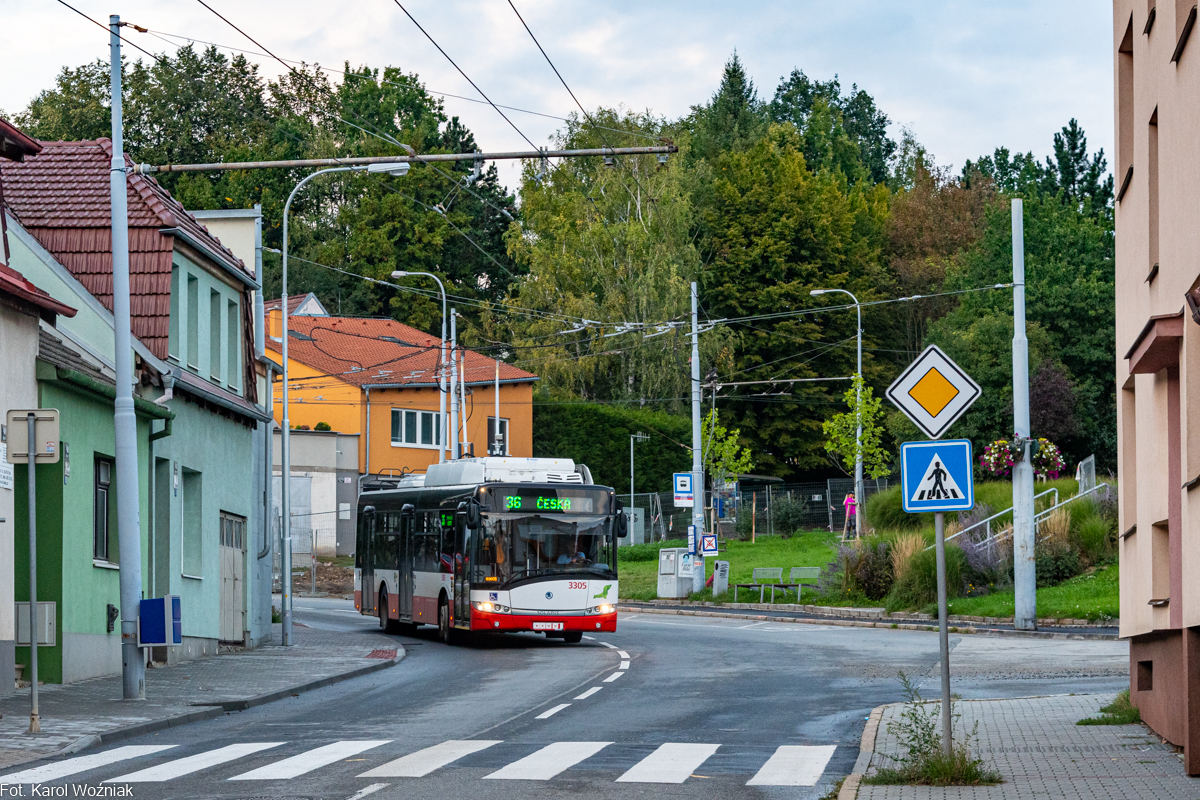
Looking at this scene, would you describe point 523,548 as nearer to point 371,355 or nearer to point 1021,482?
point 1021,482

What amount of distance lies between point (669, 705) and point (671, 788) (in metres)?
6.37

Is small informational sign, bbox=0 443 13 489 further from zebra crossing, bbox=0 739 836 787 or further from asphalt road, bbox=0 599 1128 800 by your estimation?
zebra crossing, bbox=0 739 836 787

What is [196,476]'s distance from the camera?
2595cm

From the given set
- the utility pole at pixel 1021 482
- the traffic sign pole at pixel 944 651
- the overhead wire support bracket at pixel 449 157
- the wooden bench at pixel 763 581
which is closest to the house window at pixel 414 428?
the wooden bench at pixel 763 581

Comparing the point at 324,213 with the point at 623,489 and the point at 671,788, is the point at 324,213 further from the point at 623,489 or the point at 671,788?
the point at 671,788

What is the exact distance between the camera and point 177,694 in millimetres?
18547

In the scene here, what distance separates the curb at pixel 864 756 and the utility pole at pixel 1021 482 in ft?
42.7

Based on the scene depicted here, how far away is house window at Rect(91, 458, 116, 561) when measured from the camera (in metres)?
21.7

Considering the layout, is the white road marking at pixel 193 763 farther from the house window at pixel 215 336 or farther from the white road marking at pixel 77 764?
the house window at pixel 215 336

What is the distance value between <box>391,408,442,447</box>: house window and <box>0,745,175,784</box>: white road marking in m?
50.1

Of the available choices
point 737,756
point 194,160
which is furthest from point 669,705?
point 194,160

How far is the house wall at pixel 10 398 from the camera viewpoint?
17.9m

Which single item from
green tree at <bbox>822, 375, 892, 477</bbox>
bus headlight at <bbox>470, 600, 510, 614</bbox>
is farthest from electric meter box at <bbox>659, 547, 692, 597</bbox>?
bus headlight at <bbox>470, 600, 510, 614</bbox>

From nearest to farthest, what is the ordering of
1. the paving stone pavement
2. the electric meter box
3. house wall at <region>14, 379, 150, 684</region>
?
1. the paving stone pavement
2. house wall at <region>14, 379, 150, 684</region>
3. the electric meter box
